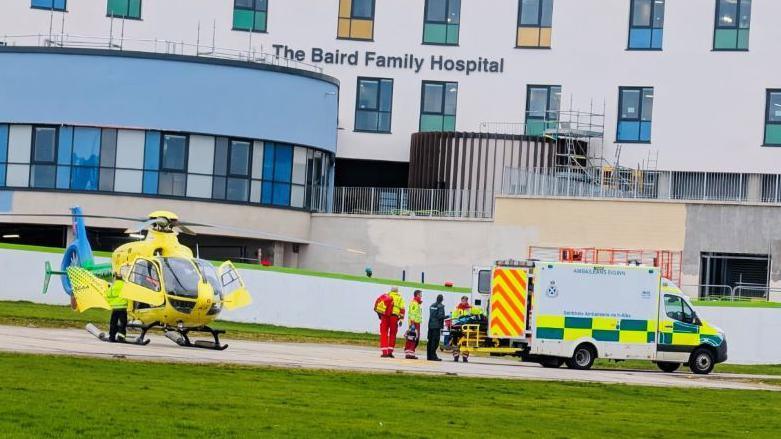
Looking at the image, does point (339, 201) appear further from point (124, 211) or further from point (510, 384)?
point (510, 384)

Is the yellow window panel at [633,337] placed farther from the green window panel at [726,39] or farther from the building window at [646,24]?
the building window at [646,24]

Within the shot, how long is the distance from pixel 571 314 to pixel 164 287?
10316 millimetres

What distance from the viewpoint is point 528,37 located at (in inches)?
2621

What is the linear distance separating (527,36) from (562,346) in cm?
2956

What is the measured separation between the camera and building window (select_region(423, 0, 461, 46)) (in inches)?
2635

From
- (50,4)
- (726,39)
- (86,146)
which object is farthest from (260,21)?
(726,39)

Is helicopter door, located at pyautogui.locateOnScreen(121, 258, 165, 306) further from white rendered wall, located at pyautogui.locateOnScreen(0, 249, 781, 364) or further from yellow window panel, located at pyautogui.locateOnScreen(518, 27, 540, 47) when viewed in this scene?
yellow window panel, located at pyautogui.locateOnScreen(518, 27, 540, 47)

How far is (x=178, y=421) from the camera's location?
19391 millimetres

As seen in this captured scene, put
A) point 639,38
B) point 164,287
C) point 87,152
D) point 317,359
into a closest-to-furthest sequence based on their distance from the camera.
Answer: point 317,359
point 164,287
point 87,152
point 639,38

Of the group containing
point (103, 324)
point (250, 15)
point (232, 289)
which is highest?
point (250, 15)

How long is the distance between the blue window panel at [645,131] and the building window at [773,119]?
4.59 metres

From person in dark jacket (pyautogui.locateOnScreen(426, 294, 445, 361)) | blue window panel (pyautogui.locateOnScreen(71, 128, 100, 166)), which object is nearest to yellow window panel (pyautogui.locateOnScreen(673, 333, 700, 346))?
person in dark jacket (pyautogui.locateOnScreen(426, 294, 445, 361))

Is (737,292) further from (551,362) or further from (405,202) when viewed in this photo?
(551,362)

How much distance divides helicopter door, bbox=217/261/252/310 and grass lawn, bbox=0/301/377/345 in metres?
6.07
